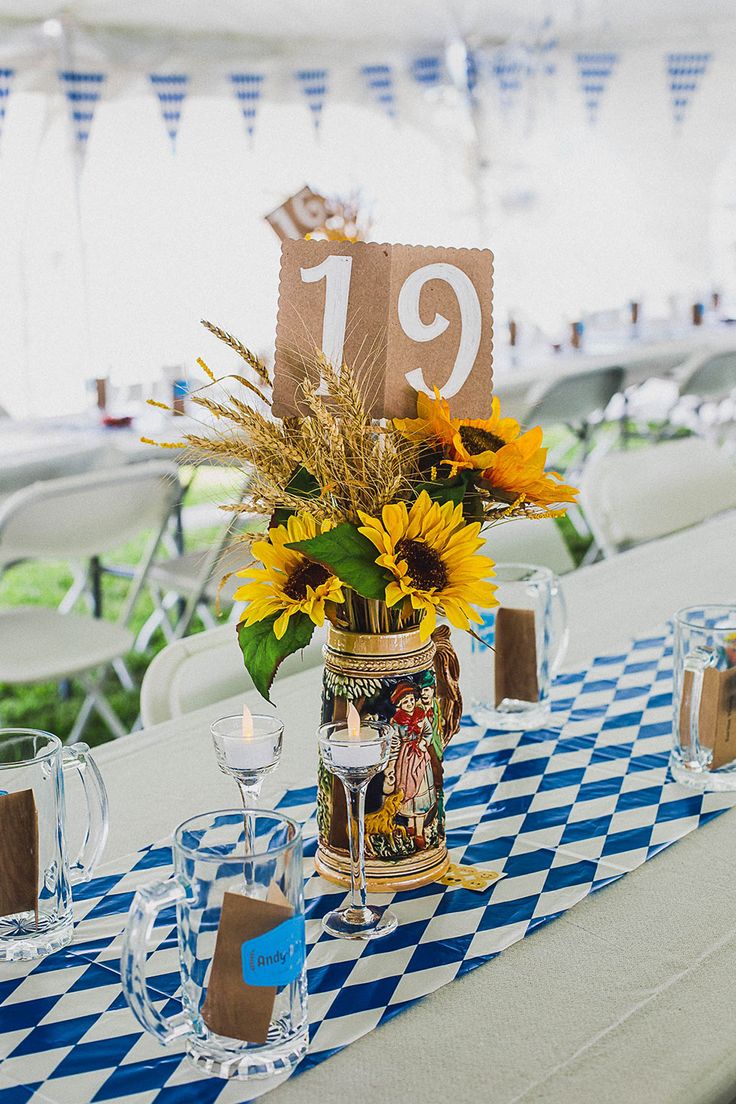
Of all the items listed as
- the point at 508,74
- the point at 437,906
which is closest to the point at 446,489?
the point at 437,906

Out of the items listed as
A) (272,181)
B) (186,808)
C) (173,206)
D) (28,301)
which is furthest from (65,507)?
(272,181)

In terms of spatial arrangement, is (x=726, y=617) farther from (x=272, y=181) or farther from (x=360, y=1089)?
(x=272, y=181)

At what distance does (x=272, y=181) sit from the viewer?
9117 millimetres

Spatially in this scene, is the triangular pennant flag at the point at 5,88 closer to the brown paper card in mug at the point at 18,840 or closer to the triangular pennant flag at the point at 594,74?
the triangular pennant flag at the point at 594,74

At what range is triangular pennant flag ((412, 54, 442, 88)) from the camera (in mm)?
9969

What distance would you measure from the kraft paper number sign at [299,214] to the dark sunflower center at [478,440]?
300 centimetres

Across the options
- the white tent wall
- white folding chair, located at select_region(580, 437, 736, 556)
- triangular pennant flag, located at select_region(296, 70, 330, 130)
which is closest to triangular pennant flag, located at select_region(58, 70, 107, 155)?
the white tent wall

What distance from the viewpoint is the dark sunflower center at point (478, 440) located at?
3.05 ft

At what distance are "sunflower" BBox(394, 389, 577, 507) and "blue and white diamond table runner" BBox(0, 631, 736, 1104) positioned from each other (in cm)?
30

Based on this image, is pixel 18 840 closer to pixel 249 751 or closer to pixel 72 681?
pixel 249 751

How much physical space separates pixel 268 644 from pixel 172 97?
8.36 meters

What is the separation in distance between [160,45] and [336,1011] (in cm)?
849

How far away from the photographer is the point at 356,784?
0.84 meters

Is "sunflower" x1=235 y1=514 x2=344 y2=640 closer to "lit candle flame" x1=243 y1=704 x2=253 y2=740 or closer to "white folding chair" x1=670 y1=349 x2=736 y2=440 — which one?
"lit candle flame" x1=243 y1=704 x2=253 y2=740
